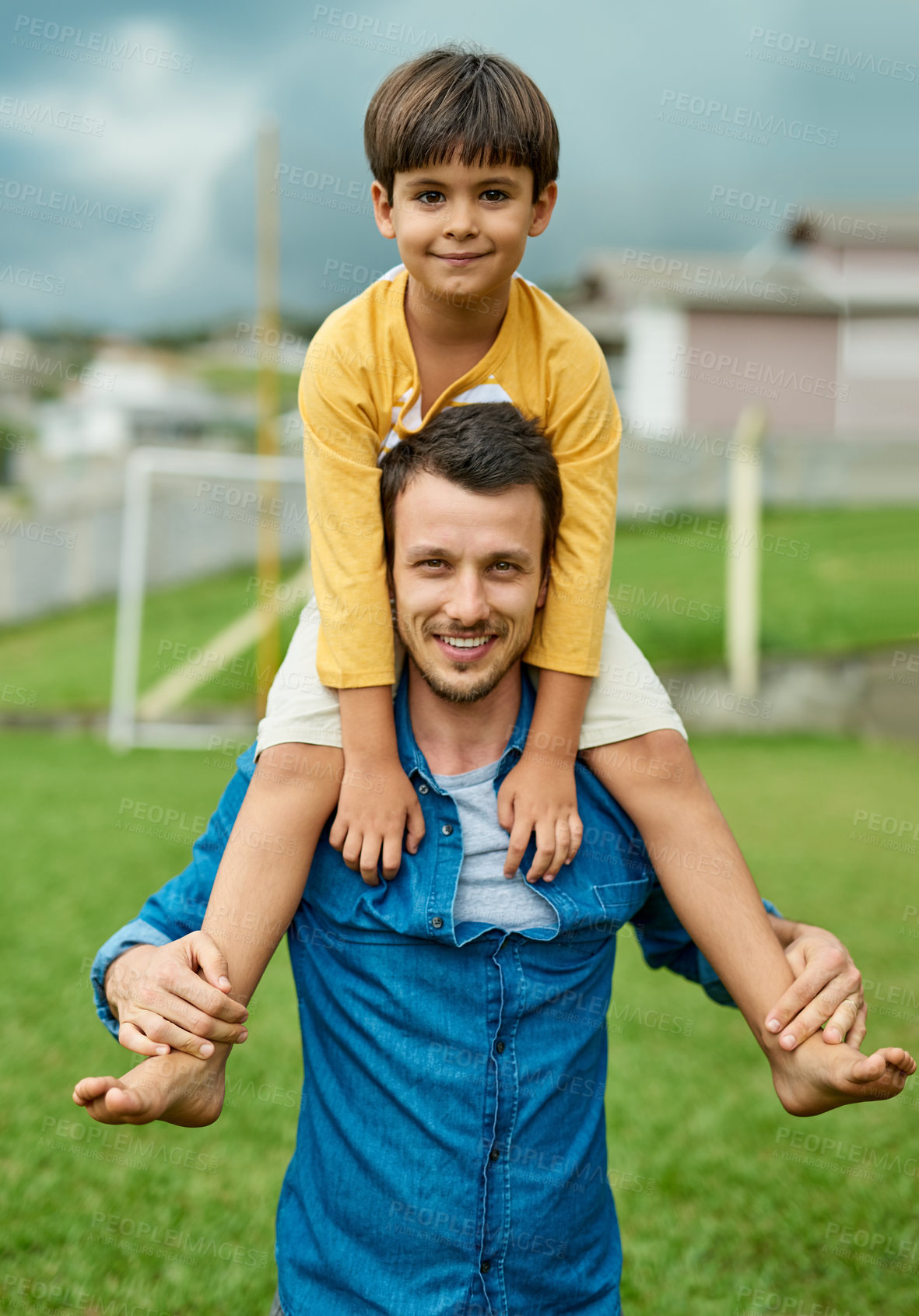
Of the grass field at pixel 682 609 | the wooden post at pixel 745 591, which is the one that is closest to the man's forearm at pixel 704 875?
the wooden post at pixel 745 591

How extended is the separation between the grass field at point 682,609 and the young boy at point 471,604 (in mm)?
9047

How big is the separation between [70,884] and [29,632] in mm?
9516

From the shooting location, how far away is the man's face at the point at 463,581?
199cm

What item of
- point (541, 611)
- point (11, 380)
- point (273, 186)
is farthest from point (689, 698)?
point (11, 380)

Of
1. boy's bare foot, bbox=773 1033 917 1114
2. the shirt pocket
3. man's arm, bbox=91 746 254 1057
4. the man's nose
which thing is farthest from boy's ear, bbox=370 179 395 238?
boy's bare foot, bbox=773 1033 917 1114

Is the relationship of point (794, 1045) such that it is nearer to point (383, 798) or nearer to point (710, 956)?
point (710, 956)

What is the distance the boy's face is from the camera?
2.17 meters

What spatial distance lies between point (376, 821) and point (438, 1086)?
1.36 ft

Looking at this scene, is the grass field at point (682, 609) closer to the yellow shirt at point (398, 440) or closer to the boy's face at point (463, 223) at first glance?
the yellow shirt at point (398, 440)

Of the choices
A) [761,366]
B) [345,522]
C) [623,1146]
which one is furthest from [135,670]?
[761,366]

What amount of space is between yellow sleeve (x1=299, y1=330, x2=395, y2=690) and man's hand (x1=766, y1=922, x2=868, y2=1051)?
0.80m

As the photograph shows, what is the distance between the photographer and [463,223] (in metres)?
2.15

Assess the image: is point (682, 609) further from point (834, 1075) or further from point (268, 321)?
point (834, 1075)

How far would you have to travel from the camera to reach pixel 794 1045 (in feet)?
6.26
